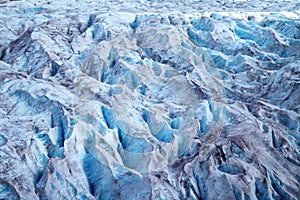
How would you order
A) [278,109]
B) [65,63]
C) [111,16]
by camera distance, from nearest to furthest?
[278,109] < [65,63] < [111,16]

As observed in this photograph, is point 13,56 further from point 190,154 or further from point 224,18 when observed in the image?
point 224,18

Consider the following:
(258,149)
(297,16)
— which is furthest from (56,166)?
(297,16)

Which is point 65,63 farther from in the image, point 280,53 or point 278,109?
point 280,53

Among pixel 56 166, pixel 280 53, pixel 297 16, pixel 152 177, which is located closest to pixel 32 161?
pixel 56 166

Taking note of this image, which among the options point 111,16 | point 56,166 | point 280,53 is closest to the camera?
point 56,166

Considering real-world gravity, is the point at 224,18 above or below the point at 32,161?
above

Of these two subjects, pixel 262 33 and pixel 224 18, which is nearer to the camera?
pixel 262 33
